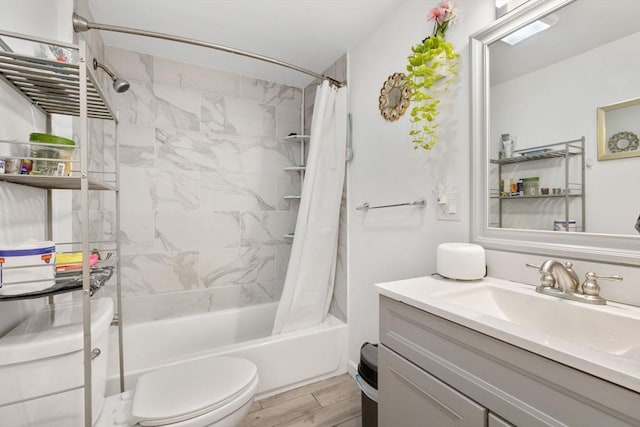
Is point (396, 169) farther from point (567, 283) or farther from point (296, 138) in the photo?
point (296, 138)

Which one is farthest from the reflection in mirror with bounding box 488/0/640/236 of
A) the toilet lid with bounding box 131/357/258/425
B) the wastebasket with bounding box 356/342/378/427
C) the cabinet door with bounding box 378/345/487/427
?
the toilet lid with bounding box 131/357/258/425

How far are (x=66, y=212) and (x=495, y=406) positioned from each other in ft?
5.94

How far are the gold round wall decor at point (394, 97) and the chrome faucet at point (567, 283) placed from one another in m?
1.05

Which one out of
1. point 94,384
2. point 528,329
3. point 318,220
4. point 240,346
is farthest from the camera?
point 318,220

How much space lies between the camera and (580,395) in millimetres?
516

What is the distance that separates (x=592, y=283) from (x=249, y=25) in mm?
2116

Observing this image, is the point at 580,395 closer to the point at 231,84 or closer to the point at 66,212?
the point at 66,212

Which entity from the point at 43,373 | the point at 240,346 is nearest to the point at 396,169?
the point at 240,346

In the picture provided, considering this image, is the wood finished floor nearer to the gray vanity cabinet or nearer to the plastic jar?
the gray vanity cabinet

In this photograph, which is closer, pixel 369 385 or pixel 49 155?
pixel 49 155

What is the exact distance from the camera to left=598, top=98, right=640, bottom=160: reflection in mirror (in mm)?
796

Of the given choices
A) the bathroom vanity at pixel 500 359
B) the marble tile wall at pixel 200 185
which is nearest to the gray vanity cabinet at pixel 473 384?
the bathroom vanity at pixel 500 359

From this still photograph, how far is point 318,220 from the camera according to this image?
6.47 feet

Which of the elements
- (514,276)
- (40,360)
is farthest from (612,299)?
(40,360)
